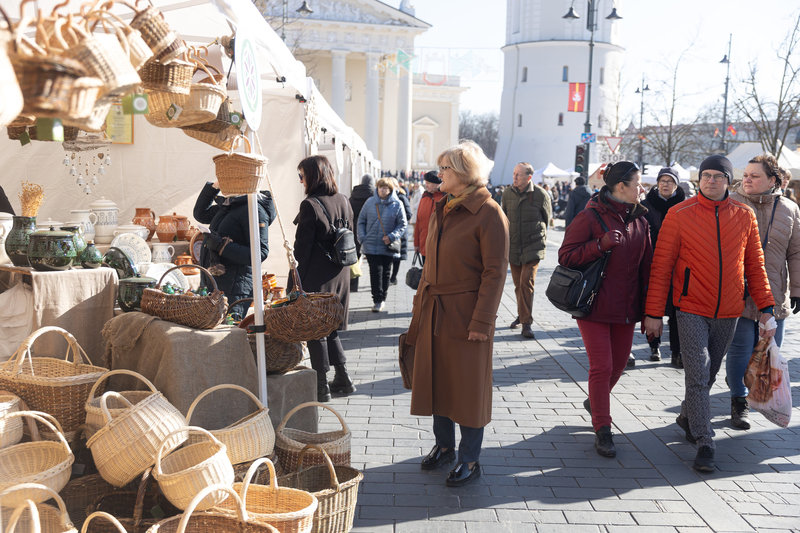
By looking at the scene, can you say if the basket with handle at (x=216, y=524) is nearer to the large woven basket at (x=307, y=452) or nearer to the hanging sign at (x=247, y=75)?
the large woven basket at (x=307, y=452)

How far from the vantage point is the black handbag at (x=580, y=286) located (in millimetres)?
4953

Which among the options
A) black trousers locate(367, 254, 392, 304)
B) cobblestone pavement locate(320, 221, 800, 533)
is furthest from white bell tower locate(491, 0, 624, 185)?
cobblestone pavement locate(320, 221, 800, 533)

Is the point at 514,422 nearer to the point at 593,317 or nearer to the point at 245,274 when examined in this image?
the point at 593,317

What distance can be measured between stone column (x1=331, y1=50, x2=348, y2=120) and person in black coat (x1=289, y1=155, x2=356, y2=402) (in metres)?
41.1

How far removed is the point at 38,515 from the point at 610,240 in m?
3.62

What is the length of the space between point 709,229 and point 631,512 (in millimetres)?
1893

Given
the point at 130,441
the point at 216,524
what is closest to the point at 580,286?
the point at 216,524

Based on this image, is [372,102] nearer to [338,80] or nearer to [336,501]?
[338,80]

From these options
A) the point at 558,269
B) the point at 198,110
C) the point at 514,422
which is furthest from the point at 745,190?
the point at 198,110

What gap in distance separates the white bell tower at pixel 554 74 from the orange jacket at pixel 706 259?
2529 inches

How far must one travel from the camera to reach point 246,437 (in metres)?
3.70

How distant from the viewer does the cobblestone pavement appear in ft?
13.3

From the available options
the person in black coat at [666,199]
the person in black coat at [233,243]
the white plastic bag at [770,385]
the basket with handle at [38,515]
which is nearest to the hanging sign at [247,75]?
the person in black coat at [233,243]

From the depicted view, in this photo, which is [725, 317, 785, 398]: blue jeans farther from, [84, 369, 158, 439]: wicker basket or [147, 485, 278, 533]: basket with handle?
[84, 369, 158, 439]: wicker basket
